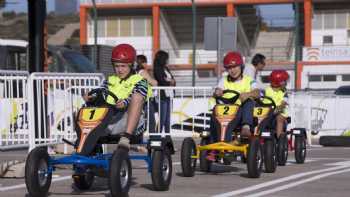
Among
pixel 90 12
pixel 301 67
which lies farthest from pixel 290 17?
pixel 90 12

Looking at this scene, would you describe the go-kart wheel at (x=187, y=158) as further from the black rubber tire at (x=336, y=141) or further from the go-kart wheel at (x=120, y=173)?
the black rubber tire at (x=336, y=141)

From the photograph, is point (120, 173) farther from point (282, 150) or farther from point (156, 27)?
point (156, 27)

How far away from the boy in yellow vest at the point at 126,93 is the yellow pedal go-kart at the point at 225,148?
68.8 inches

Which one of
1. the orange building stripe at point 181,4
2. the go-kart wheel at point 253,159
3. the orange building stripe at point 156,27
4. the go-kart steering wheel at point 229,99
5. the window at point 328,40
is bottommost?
the go-kart wheel at point 253,159

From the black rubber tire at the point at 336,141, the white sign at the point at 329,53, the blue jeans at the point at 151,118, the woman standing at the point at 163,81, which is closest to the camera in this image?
the blue jeans at the point at 151,118

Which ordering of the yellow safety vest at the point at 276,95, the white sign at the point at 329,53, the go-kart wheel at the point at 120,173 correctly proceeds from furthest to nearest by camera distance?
the white sign at the point at 329,53
the yellow safety vest at the point at 276,95
the go-kart wheel at the point at 120,173

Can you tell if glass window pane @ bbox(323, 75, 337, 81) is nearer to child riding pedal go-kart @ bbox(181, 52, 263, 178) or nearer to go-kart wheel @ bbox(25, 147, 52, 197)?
child riding pedal go-kart @ bbox(181, 52, 263, 178)

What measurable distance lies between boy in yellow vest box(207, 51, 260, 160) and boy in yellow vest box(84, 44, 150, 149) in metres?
1.95

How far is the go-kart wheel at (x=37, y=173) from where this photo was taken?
955cm

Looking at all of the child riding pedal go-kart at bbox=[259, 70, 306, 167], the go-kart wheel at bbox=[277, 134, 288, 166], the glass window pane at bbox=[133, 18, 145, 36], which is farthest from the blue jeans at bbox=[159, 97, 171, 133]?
the glass window pane at bbox=[133, 18, 145, 36]

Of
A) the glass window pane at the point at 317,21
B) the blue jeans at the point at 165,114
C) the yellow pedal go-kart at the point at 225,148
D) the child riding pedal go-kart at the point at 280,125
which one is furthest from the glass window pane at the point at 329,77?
the yellow pedal go-kart at the point at 225,148

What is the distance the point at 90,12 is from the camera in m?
71.8

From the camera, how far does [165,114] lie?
58.6 feet

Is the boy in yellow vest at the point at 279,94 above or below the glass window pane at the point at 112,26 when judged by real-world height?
below
